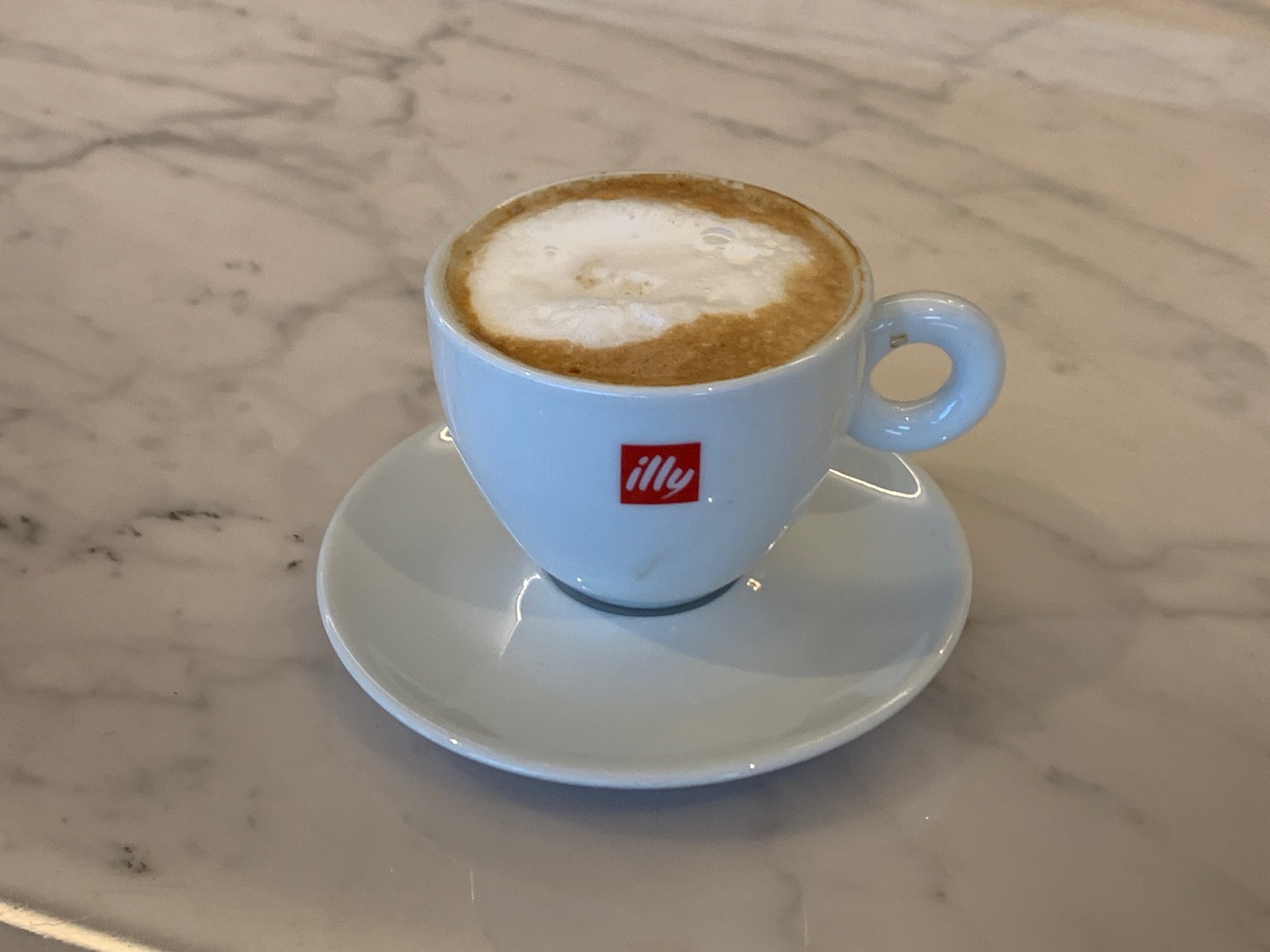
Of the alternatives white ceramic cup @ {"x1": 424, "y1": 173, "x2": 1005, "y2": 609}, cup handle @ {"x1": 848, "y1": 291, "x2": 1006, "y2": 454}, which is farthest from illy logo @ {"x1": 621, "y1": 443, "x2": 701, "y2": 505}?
cup handle @ {"x1": 848, "y1": 291, "x2": 1006, "y2": 454}

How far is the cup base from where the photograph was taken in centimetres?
62

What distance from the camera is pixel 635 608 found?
2.04 feet

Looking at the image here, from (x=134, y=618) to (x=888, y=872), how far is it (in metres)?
0.41

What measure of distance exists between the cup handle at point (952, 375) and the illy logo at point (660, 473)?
118mm

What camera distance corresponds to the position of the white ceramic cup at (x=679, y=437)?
52 centimetres

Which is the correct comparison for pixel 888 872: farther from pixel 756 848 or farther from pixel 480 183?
pixel 480 183

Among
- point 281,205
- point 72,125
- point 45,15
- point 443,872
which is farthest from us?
point 45,15

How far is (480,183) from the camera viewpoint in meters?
1.10

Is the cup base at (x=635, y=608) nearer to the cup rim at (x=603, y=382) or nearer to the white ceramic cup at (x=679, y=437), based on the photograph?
the white ceramic cup at (x=679, y=437)

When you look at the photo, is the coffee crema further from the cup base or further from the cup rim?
the cup base

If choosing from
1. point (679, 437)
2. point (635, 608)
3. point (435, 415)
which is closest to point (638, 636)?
point (635, 608)

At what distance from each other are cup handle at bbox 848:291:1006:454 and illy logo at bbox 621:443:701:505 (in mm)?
118

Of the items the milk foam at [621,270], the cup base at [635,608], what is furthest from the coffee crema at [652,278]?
the cup base at [635,608]

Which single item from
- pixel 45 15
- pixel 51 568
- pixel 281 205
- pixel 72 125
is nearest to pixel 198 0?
pixel 45 15
